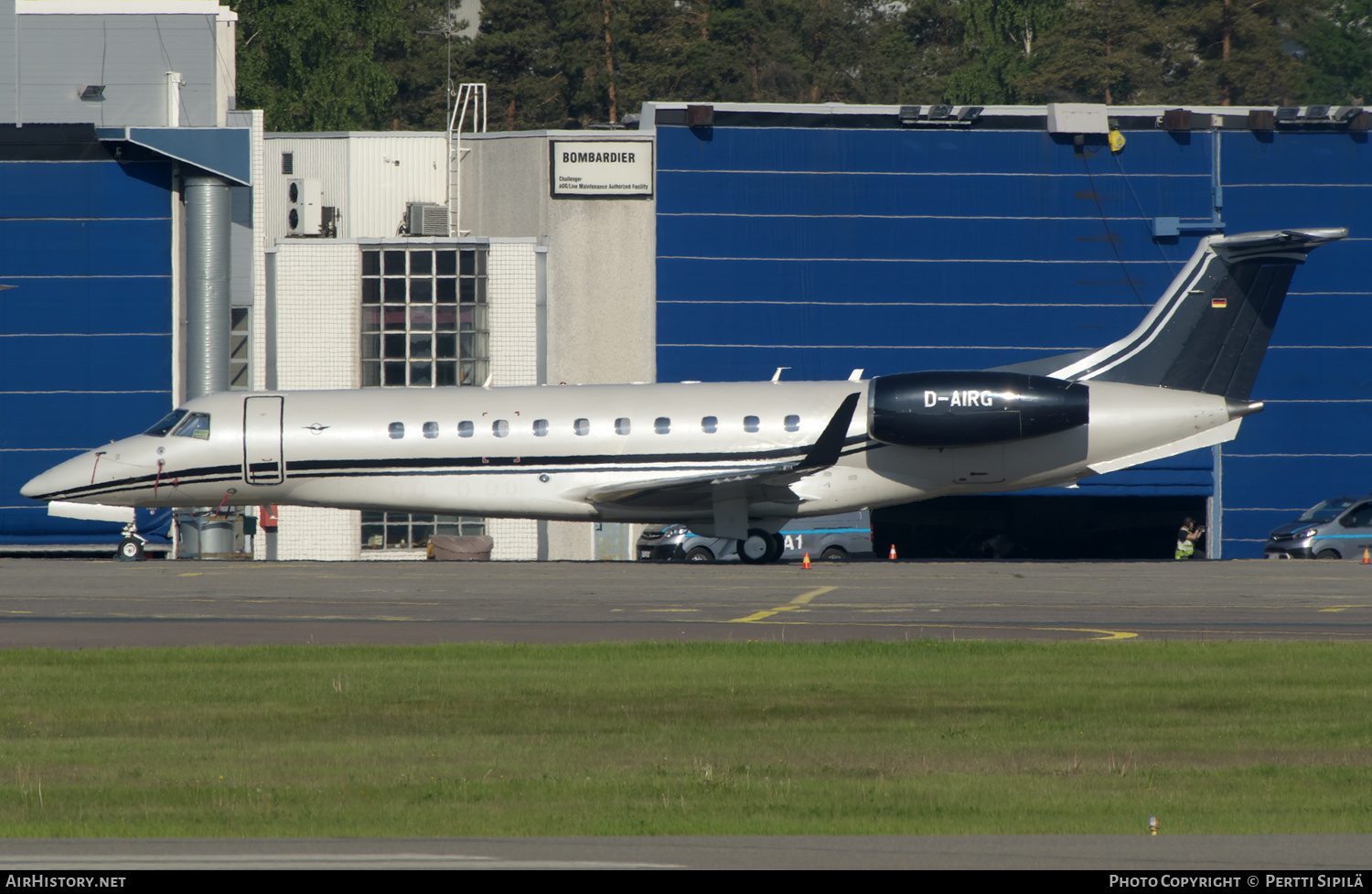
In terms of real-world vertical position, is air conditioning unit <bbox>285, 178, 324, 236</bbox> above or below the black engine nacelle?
above

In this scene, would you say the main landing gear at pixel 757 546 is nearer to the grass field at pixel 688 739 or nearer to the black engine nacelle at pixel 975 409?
the black engine nacelle at pixel 975 409

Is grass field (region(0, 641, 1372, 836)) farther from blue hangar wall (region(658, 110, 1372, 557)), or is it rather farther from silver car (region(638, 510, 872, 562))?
blue hangar wall (region(658, 110, 1372, 557))

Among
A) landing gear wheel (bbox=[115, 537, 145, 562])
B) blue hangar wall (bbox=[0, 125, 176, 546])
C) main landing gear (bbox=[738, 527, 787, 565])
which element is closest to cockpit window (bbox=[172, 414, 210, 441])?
landing gear wheel (bbox=[115, 537, 145, 562])

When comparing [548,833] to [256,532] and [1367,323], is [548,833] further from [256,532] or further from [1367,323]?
[1367,323]

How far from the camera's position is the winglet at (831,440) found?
92.0 feet

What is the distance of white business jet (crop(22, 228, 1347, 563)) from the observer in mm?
28812

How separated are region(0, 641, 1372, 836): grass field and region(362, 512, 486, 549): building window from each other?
911 inches

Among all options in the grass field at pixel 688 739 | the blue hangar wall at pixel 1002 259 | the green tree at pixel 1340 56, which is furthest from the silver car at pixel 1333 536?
the green tree at pixel 1340 56

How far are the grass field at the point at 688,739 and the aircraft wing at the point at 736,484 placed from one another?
37.4 feet

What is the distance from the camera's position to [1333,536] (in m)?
36.5

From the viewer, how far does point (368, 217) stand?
145ft

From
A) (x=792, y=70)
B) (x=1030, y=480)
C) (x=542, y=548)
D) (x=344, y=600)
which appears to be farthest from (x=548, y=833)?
(x=792, y=70)
